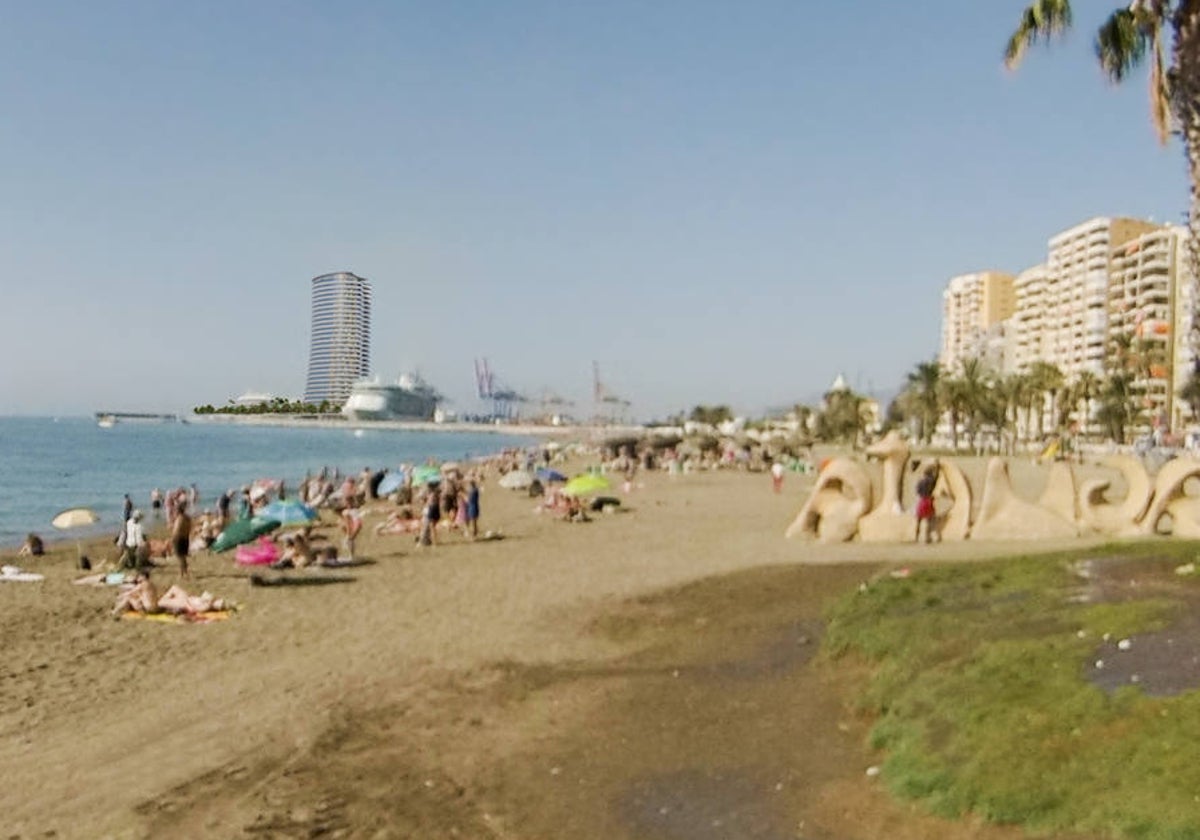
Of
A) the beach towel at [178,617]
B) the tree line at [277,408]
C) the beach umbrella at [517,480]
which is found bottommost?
the beach towel at [178,617]

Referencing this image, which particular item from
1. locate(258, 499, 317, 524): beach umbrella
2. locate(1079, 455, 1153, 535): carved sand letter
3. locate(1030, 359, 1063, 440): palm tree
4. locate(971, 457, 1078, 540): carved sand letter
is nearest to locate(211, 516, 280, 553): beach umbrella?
locate(258, 499, 317, 524): beach umbrella

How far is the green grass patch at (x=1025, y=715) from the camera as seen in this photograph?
21.0 feet

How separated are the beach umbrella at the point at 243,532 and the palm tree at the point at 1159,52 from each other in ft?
57.0

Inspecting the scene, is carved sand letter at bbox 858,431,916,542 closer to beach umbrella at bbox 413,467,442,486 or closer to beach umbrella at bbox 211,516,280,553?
beach umbrella at bbox 211,516,280,553

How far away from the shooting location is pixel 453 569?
73.4ft

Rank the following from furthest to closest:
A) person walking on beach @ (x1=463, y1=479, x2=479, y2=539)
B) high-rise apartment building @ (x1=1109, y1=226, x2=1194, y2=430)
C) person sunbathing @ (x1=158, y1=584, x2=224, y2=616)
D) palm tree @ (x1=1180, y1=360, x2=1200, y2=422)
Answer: high-rise apartment building @ (x1=1109, y1=226, x2=1194, y2=430) < person walking on beach @ (x1=463, y1=479, x2=479, y2=539) < person sunbathing @ (x1=158, y1=584, x2=224, y2=616) < palm tree @ (x1=1180, y1=360, x2=1200, y2=422)

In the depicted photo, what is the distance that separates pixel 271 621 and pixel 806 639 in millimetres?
8845

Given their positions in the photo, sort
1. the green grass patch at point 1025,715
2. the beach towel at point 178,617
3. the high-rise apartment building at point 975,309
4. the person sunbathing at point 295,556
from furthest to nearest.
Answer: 1. the high-rise apartment building at point 975,309
2. the person sunbathing at point 295,556
3. the beach towel at point 178,617
4. the green grass patch at point 1025,715

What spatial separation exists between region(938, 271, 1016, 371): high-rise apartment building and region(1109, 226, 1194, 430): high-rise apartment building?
130ft

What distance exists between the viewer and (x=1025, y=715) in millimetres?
7922

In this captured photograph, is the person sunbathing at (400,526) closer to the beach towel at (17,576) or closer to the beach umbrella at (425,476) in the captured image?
the beach towel at (17,576)

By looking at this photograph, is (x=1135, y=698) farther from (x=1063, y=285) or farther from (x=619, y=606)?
(x=1063, y=285)

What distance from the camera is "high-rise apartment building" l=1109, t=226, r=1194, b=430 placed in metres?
102

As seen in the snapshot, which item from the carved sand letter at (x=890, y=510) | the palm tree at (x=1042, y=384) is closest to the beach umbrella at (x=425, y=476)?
the carved sand letter at (x=890, y=510)
